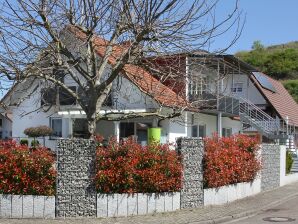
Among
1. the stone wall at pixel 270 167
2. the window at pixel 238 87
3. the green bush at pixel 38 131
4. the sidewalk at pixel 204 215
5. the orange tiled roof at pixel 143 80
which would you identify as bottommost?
the sidewalk at pixel 204 215

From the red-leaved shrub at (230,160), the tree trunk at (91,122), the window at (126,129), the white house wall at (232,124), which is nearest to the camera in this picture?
the tree trunk at (91,122)

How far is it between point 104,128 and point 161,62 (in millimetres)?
13640

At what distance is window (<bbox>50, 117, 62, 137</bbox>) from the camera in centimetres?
2962

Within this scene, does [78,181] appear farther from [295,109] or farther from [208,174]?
[295,109]

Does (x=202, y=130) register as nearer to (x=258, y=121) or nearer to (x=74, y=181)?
(x=258, y=121)

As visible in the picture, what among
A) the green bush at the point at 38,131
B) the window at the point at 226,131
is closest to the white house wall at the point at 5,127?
the green bush at the point at 38,131

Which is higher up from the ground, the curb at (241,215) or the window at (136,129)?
the window at (136,129)

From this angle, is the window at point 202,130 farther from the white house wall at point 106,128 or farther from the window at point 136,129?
the white house wall at point 106,128

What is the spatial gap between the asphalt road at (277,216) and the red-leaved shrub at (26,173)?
185 inches

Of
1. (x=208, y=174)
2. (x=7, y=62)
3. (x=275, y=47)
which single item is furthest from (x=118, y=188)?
(x=275, y=47)

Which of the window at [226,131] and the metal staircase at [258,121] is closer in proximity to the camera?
the metal staircase at [258,121]

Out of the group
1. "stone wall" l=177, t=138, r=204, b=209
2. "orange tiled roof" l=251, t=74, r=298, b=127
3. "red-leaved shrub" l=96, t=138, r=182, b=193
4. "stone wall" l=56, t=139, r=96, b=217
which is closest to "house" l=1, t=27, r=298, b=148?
"orange tiled roof" l=251, t=74, r=298, b=127

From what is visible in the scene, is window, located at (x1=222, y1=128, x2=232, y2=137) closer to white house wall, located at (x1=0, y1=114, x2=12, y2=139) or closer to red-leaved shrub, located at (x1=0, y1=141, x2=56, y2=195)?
white house wall, located at (x1=0, y1=114, x2=12, y2=139)

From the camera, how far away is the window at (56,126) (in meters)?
29.6
